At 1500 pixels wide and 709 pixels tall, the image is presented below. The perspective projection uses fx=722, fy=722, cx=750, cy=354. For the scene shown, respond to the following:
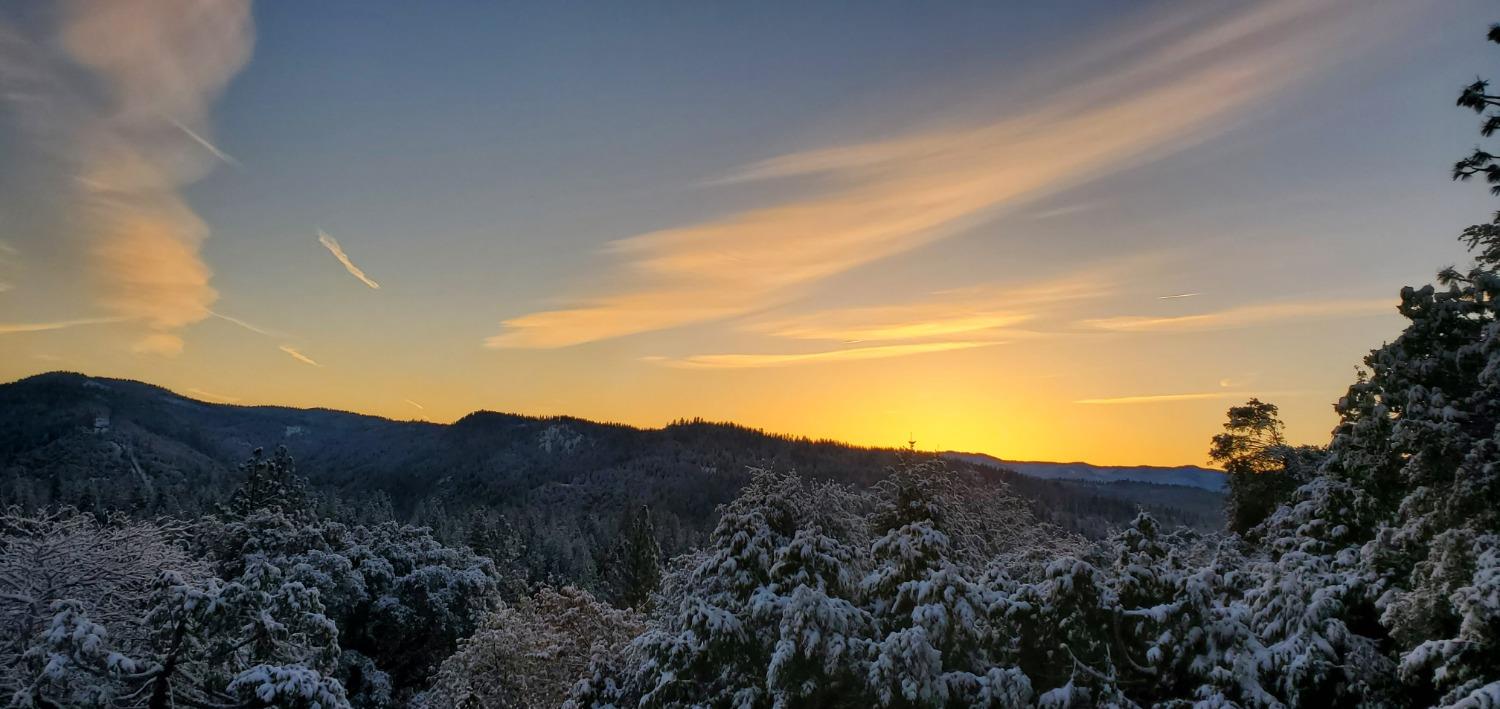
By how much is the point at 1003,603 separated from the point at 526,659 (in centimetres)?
1918

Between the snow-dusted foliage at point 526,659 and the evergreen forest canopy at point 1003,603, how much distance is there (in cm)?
973

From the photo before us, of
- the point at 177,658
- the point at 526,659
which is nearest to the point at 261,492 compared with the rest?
the point at 526,659

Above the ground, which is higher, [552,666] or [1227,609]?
[1227,609]

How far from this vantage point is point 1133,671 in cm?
1301

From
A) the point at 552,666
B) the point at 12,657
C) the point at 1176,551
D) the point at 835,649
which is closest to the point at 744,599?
the point at 835,649

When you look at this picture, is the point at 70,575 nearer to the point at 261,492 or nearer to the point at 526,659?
the point at 526,659

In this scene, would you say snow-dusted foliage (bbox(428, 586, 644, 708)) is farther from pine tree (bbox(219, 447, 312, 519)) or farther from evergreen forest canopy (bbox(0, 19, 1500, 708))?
pine tree (bbox(219, 447, 312, 519))

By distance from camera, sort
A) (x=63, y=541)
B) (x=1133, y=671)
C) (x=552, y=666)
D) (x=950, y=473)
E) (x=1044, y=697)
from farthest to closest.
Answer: (x=552, y=666), (x=950, y=473), (x=63, y=541), (x=1133, y=671), (x=1044, y=697)

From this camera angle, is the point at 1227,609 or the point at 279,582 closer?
the point at 1227,609

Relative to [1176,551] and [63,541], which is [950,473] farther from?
[63,541]

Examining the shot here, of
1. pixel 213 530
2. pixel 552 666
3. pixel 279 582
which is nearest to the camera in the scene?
pixel 279 582

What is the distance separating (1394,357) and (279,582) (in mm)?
28299

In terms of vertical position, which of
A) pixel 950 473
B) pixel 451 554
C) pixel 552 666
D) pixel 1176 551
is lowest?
pixel 552 666

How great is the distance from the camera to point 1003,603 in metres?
13.3
